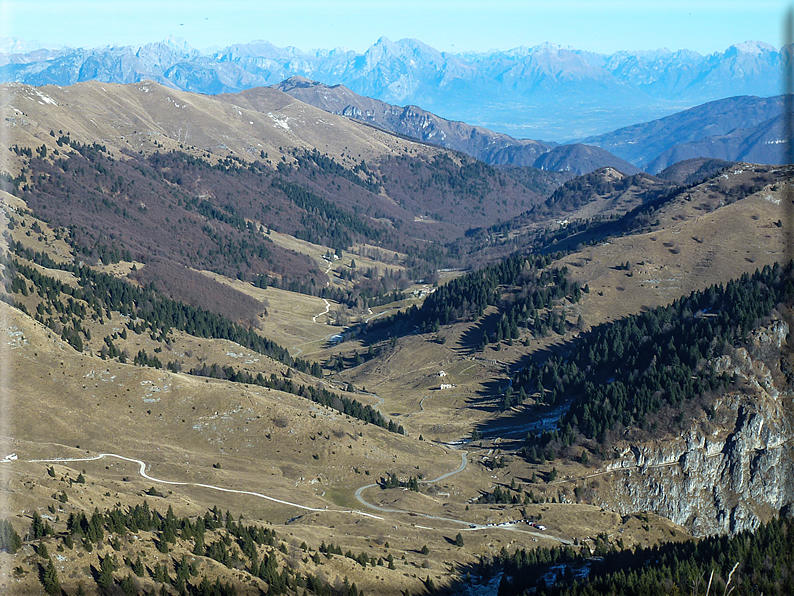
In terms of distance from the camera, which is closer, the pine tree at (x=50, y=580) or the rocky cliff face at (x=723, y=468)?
the pine tree at (x=50, y=580)

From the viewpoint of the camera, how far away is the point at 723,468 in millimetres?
171125

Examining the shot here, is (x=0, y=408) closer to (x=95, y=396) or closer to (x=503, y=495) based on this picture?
(x=95, y=396)

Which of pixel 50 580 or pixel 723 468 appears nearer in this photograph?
pixel 50 580

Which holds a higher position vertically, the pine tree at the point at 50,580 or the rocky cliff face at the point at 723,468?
the pine tree at the point at 50,580

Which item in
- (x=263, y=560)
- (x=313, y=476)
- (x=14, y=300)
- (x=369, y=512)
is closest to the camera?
(x=263, y=560)

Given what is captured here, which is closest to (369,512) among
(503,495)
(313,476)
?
(313,476)

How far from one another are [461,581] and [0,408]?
7861cm

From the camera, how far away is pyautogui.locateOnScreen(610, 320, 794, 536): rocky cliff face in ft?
539

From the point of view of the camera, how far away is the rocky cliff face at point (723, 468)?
539 feet

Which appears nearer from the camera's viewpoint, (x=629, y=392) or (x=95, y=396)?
(x=95, y=396)

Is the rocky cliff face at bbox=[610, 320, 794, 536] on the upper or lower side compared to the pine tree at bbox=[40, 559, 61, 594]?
lower

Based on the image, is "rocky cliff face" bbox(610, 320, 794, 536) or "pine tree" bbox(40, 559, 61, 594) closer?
"pine tree" bbox(40, 559, 61, 594)

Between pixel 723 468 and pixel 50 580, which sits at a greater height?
pixel 50 580

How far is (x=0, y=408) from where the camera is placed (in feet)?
451
